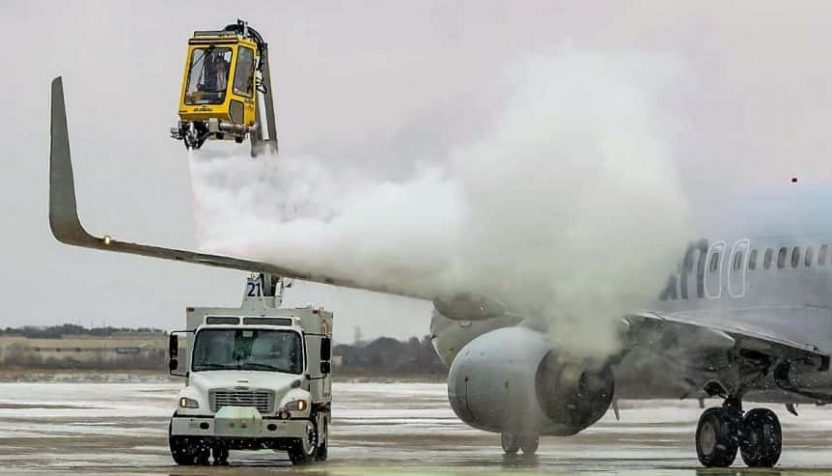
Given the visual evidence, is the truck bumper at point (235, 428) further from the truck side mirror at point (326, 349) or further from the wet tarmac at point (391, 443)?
the truck side mirror at point (326, 349)

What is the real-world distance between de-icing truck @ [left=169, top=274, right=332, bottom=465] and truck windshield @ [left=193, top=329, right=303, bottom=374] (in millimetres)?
16

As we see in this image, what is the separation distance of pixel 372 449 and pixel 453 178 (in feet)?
23.5

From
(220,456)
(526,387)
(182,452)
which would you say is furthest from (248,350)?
(526,387)

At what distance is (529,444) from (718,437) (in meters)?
4.49

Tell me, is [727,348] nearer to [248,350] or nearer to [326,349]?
[326,349]

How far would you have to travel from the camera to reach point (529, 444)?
1271 inches

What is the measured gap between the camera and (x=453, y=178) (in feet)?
95.8

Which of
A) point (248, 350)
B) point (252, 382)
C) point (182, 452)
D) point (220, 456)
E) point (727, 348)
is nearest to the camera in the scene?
point (727, 348)

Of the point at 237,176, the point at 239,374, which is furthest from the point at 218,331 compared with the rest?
the point at 237,176

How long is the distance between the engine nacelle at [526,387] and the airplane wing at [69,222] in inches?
151

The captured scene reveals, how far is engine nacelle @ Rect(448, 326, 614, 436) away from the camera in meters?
29.4

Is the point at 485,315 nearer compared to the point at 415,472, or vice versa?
the point at 415,472

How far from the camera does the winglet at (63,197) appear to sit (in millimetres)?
26125

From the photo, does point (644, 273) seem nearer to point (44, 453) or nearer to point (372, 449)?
point (372, 449)
